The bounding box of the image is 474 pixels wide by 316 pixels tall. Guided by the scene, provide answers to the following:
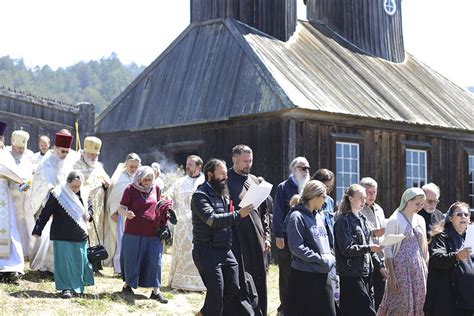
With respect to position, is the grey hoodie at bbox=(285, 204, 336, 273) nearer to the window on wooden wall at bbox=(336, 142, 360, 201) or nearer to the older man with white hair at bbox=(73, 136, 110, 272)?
the older man with white hair at bbox=(73, 136, 110, 272)

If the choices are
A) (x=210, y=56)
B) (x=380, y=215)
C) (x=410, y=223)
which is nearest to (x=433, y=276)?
(x=410, y=223)

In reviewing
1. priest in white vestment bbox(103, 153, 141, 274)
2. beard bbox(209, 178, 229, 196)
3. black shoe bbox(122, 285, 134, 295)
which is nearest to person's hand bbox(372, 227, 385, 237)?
beard bbox(209, 178, 229, 196)

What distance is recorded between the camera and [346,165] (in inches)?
639

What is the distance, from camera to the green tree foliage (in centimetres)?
9506

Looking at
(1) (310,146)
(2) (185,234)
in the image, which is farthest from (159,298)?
(1) (310,146)

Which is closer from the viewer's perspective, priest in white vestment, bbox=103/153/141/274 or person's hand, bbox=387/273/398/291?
person's hand, bbox=387/273/398/291

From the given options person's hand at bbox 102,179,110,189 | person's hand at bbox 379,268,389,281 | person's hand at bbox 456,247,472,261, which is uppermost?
person's hand at bbox 102,179,110,189

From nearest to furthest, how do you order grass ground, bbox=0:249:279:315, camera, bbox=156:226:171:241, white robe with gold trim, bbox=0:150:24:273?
1. grass ground, bbox=0:249:279:315
2. camera, bbox=156:226:171:241
3. white robe with gold trim, bbox=0:150:24:273

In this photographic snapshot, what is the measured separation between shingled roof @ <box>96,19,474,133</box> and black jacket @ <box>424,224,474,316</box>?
7.19m

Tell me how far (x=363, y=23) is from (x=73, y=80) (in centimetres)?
9100

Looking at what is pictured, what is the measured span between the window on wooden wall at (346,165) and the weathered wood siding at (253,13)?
3.31 m

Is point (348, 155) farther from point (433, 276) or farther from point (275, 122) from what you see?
point (433, 276)

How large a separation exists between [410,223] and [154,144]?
1055 cm

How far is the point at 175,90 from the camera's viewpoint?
17.6 metres
